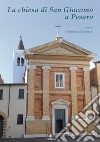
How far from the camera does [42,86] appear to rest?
29672 mm

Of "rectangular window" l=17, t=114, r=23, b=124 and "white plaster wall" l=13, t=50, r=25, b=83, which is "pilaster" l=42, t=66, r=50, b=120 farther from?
"white plaster wall" l=13, t=50, r=25, b=83

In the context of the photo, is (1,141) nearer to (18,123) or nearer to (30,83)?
(18,123)

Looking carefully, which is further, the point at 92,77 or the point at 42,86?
the point at 92,77

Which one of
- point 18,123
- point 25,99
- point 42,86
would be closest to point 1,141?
point 18,123

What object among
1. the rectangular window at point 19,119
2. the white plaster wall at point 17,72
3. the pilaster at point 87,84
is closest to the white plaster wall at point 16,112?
the rectangular window at point 19,119

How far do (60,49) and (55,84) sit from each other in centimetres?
437

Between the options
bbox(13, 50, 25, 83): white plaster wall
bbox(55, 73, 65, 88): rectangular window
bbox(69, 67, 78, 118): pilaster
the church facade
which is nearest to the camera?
the church facade

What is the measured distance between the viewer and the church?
28391mm

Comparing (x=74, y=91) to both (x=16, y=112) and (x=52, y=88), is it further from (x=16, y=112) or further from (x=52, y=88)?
(x=16, y=112)

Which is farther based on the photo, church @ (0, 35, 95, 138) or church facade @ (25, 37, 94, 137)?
church facade @ (25, 37, 94, 137)

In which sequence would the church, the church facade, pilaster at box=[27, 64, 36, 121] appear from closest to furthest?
the church < pilaster at box=[27, 64, 36, 121] < the church facade

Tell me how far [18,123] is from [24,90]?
375cm

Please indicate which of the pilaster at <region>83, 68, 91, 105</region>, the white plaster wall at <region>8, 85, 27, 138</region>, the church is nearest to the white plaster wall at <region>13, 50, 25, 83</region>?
the church

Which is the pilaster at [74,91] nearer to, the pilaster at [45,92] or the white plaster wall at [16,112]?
the pilaster at [45,92]
